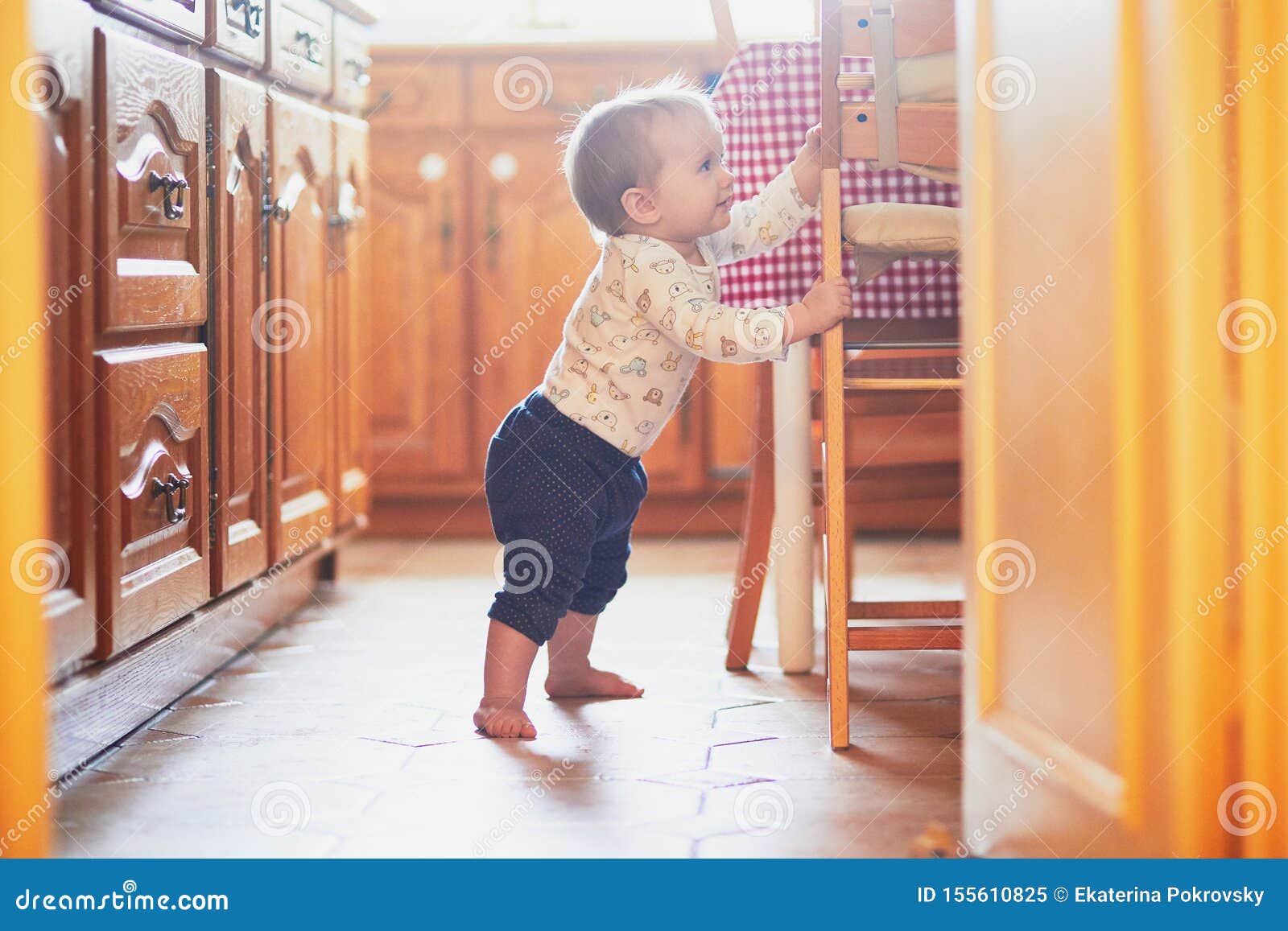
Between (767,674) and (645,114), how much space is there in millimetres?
736

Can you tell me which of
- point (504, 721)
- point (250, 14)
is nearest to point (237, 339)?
point (250, 14)

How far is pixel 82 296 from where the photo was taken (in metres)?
1.35

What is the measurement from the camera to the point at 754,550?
189 centimetres

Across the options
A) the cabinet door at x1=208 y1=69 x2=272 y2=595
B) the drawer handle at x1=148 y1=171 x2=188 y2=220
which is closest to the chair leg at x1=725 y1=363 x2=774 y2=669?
the cabinet door at x1=208 y1=69 x2=272 y2=595

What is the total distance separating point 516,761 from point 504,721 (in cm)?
10

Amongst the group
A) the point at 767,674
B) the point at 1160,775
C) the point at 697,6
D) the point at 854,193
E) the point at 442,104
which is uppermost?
the point at 697,6

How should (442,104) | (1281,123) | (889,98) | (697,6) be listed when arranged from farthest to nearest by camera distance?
(697,6), (442,104), (889,98), (1281,123)

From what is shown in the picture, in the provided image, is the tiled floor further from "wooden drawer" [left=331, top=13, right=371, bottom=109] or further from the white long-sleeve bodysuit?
"wooden drawer" [left=331, top=13, right=371, bottom=109]

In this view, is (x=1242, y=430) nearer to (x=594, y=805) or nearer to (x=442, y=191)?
(x=594, y=805)

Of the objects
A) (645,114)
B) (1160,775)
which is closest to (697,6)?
(645,114)

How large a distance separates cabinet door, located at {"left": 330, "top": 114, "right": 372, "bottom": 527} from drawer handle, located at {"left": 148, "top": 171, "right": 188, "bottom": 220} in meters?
0.70

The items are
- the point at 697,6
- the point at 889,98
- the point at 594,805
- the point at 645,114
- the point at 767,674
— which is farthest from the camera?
the point at 697,6

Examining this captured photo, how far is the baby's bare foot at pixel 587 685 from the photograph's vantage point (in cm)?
175

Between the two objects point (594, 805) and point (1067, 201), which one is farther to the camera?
point (594, 805)
